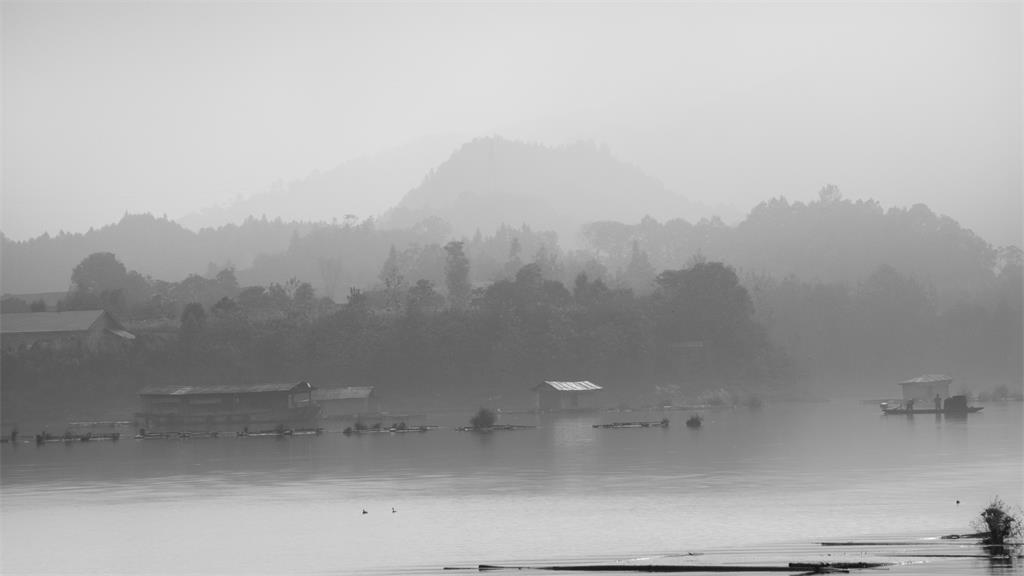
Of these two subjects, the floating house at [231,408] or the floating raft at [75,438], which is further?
the floating house at [231,408]

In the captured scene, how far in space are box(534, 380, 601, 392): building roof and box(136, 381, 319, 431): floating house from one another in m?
19.3

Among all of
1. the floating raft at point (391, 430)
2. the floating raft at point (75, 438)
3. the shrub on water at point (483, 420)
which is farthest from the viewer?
the floating raft at point (391, 430)

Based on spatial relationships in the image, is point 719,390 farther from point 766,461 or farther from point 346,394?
point 766,461

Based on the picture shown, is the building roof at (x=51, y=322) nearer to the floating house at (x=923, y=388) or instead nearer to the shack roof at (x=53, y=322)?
the shack roof at (x=53, y=322)

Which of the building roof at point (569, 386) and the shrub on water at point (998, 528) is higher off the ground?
the building roof at point (569, 386)

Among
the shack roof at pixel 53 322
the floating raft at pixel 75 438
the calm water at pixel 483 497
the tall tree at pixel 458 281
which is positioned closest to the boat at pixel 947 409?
the calm water at pixel 483 497

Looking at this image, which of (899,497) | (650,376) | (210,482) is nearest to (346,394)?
(650,376)

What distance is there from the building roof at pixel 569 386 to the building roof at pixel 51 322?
144 ft

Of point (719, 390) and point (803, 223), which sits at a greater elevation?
point (803, 223)

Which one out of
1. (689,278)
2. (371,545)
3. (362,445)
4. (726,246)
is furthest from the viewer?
(726,246)

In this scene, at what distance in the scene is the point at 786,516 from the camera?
135 feet

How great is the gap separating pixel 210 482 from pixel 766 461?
24885mm

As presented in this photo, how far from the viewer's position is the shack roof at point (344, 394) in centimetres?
11000

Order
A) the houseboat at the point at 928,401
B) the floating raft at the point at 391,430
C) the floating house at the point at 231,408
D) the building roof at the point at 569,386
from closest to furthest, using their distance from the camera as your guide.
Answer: the floating raft at the point at 391,430 → the houseboat at the point at 928,401 → the floating house at the point at 231,408 → the building roof at the point at 569,386
